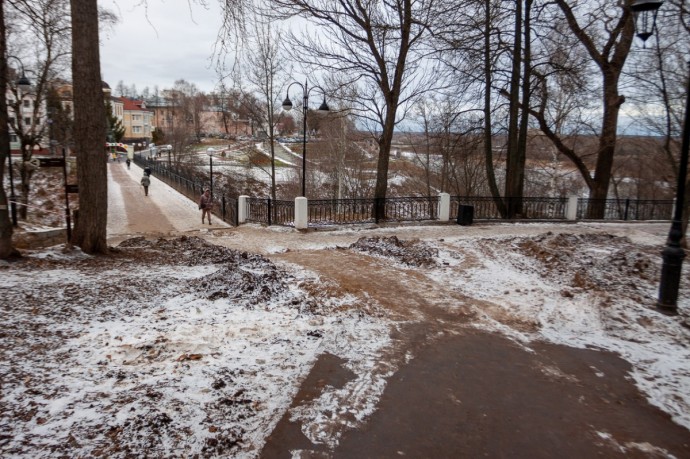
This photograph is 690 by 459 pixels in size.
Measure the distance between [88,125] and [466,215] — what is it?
41.9ft

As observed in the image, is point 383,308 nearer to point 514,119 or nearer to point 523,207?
point 523,207

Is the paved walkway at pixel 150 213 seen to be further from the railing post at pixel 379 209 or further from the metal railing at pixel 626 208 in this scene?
the metal railing at pixel 626 208

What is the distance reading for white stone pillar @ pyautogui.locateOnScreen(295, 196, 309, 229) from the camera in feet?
48.9

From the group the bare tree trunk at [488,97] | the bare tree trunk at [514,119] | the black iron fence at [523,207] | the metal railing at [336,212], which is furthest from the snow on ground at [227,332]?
the bare tree trunk at [514,119]

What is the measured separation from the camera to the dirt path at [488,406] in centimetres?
374

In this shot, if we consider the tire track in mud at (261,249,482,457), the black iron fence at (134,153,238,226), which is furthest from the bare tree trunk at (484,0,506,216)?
the black iron fence at (134,153,238,226)

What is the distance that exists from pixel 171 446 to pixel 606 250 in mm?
11751

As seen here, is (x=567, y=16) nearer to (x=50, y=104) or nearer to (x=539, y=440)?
(x=539, y=440)

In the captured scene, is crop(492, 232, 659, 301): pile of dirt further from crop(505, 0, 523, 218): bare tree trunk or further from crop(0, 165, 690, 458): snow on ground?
crop(505, 0, 523, 218): bare tree trunk

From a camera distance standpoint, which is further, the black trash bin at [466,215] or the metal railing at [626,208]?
the metal railing at [626,208]

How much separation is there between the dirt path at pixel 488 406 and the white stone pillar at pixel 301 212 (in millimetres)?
8597

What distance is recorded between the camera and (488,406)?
4.44 m

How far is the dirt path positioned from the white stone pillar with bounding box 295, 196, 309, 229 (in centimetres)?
860

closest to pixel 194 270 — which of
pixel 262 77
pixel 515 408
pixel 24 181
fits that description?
pixel 515 408
